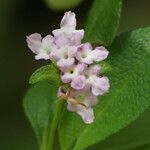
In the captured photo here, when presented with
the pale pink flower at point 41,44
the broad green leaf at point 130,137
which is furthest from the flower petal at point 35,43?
the broad green leaf at point 130,137

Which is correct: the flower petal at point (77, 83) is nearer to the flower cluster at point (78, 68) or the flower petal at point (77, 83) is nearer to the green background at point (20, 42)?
the flower cluster at point (78, 68)

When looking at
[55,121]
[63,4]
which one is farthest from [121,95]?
[63,4]

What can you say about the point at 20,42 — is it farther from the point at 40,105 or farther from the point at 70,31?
the point at 70,31

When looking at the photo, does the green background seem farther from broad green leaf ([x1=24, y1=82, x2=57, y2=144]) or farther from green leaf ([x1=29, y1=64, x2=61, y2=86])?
green leaf ([x1=29, y1=64, x2=61, y2=86])

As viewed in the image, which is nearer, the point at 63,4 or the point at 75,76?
the point at 75,76

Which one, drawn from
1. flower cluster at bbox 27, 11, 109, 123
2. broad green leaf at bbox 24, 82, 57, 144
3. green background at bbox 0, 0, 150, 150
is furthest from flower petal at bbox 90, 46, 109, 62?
green background at bbox 0, 0, 150, 150

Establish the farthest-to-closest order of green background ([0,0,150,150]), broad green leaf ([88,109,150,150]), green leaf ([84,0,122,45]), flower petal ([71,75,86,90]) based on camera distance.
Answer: green background ([0,0,150,150]), broad green leaf ([88,109,150,150]), green leaf ([84,0,122,45]), flower petal ([71,75,86,90])

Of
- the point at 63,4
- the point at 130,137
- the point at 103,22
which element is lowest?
the point at 130,137
